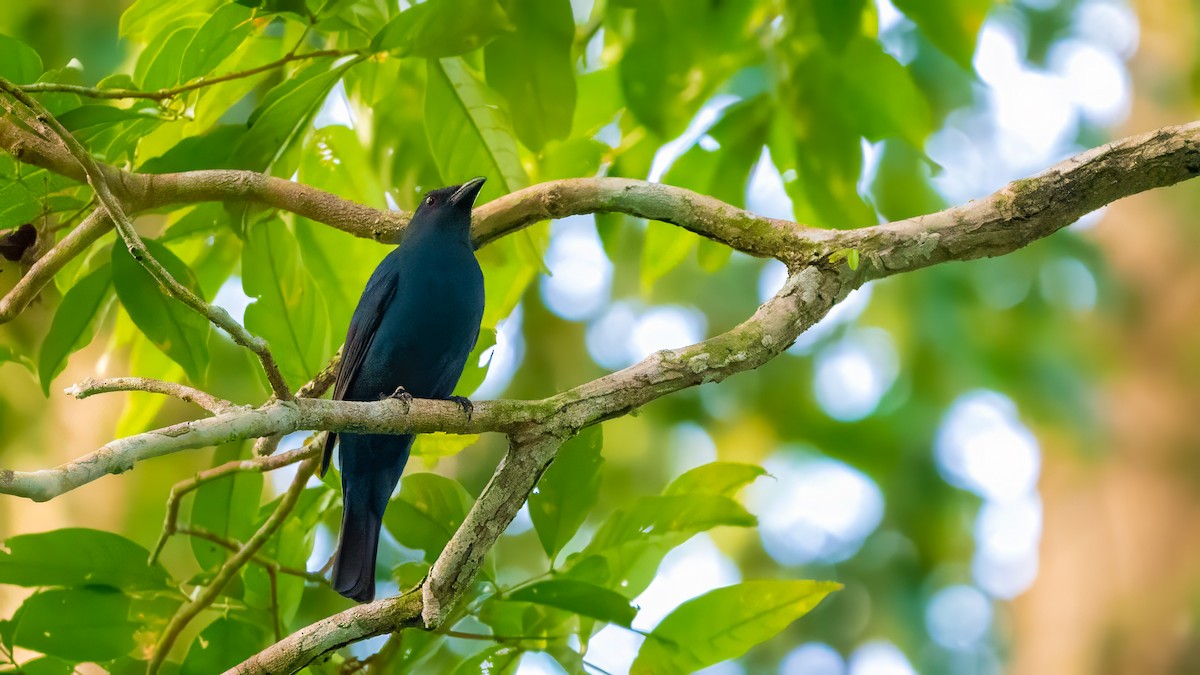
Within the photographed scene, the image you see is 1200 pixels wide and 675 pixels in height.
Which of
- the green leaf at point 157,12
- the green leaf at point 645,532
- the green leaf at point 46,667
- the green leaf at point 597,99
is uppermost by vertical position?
the green leaf at point 597,99

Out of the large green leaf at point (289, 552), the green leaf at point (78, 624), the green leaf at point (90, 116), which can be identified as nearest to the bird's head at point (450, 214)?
the large green leaf at point (289, 552)

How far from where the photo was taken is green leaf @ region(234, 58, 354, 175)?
3.08m

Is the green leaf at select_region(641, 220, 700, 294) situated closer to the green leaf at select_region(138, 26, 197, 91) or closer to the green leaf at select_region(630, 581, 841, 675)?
the green leaf at select_region(630, 581, 841, 675)

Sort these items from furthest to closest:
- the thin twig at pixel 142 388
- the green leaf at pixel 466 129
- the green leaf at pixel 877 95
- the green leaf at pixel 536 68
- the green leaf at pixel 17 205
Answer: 1. the green leaf at pixel 877 95
2. the green leaf at pixel 466 129
3. the green leaf at pixel 536 68
4. the green leaf at pixel 17 205
5. the thin twig at pixel 142 388

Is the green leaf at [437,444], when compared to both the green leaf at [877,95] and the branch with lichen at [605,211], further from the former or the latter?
the green leaf at [877,95]

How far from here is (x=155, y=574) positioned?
3.06m

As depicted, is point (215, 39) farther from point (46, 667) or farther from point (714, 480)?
point (714, 480)

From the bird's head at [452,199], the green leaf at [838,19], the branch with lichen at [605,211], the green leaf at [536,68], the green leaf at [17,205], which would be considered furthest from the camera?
the bird's head at [452,199]

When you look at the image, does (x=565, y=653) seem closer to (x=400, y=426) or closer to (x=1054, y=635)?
(x=400, y=426)

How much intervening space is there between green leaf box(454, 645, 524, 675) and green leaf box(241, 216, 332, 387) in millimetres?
1017

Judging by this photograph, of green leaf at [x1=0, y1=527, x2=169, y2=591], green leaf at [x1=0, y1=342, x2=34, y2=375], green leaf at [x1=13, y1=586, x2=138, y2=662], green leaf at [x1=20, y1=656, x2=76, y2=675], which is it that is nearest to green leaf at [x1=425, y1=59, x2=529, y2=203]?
green leaf at [x1=0, y1=342, x2=34, y2=375]

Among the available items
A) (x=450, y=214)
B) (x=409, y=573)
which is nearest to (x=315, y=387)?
(x=409, y=573)

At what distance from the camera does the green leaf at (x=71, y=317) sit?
10.4ft

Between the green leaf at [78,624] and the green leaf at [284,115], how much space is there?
132cm
